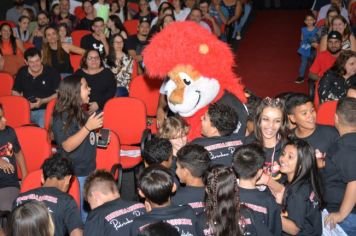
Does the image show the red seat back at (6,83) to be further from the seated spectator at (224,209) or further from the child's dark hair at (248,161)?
the seated spectator at (224,209)

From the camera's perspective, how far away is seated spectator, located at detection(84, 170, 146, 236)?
3.12m

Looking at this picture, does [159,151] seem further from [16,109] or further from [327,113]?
[16,109]

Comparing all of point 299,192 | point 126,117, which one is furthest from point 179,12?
Result: point 299,192

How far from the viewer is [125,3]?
9602 mm

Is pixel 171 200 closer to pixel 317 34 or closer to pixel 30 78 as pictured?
pixel 30 78

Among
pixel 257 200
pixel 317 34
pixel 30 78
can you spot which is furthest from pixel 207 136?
pixel 317 34

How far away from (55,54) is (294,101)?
3821 millimetres

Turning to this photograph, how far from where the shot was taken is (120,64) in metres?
6.54

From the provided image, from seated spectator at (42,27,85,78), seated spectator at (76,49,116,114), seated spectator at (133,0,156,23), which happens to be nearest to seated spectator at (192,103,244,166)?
seated spectator at (76,49,116,114)

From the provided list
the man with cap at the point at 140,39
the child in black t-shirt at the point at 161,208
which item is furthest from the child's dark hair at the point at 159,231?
the man with cap at the point at 140,39

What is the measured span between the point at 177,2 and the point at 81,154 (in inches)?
204

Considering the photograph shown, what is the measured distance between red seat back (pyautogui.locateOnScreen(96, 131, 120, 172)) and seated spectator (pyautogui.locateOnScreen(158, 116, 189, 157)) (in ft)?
2.27

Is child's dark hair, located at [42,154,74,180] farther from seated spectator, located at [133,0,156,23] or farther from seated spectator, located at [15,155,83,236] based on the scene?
seated spectator, located at [133,0,156,23]

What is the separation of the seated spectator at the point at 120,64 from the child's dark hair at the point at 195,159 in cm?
319
